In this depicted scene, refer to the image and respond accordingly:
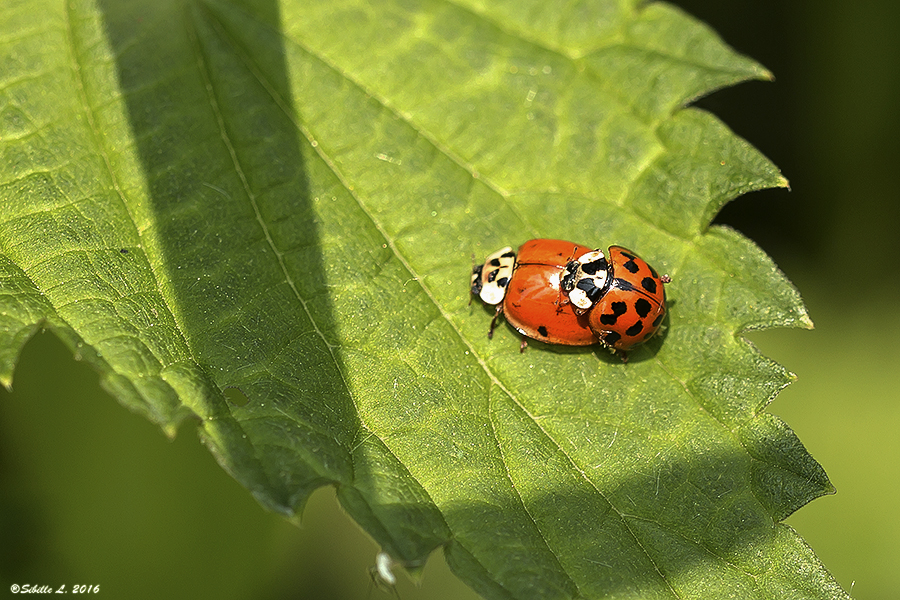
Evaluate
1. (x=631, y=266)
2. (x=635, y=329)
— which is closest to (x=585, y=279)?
(x=631, y=266)

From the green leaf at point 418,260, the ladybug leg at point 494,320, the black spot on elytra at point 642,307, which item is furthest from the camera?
the ladybug leg at point 494,320

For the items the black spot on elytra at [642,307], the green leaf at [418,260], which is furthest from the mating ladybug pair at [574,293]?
the green leaf at [418,260]

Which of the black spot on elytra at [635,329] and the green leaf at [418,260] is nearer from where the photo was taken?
the green leaf at [418,260]

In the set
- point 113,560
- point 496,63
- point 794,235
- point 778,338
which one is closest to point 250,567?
point 113,560

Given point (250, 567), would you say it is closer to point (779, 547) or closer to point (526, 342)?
point (526, 342)

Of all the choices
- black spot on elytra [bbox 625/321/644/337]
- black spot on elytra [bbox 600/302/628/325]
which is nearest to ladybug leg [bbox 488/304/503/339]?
black spot on elytra [bbox 600/302/628/325]

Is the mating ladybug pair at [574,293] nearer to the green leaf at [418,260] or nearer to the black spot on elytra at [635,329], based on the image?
the black spot on elytra at [635,329]
